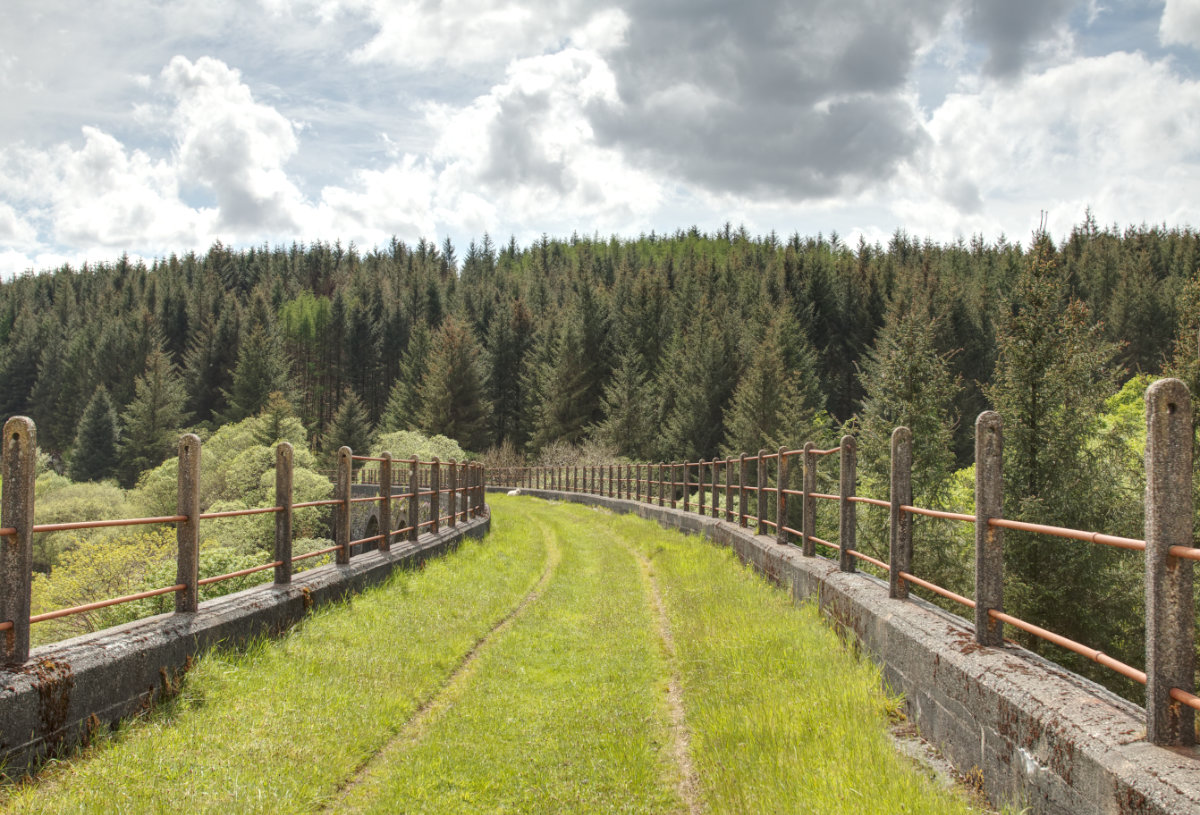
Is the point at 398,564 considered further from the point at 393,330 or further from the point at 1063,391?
the point at 393,330

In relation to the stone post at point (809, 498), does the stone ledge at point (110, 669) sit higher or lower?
lower

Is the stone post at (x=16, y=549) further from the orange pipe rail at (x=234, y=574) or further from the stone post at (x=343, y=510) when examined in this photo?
the stone post at (x=343, y=510)

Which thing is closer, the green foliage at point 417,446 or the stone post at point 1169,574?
the stone post at point 1169,574

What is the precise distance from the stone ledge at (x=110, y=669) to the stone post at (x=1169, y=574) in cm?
510

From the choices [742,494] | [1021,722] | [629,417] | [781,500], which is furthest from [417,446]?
[1021,722]

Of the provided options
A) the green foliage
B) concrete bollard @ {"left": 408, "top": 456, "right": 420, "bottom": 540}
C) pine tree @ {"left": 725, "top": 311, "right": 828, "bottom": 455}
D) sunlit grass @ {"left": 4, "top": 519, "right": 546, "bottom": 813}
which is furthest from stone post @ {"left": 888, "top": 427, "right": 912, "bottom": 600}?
the green foliage

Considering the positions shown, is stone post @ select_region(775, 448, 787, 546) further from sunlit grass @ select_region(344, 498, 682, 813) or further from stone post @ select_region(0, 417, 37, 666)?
stone post @ select_region(0, 417, 37, 666)

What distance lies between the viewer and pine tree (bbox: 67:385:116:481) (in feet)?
216

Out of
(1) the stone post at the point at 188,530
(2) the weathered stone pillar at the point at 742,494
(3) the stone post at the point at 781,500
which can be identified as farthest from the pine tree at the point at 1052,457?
(1) the stone post at the point at 188,530

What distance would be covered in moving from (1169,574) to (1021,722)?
102 centimetres

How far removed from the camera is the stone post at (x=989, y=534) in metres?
4.61

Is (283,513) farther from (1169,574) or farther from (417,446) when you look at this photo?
(417,446)

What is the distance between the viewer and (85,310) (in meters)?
118

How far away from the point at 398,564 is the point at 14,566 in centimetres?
626
